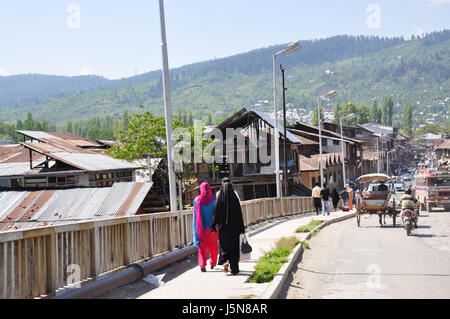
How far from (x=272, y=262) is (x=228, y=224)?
164 centimetres

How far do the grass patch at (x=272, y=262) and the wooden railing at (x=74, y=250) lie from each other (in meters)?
2.34

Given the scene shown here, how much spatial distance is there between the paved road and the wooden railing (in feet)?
9.88

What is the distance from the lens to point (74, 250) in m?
8.01

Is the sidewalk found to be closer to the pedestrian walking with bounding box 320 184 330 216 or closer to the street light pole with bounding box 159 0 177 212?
the street light pole with bounding box 159 0 177 212

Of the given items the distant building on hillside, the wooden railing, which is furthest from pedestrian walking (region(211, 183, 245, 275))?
the distant building on hillside

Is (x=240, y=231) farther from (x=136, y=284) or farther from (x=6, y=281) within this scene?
(x=6, y=281)

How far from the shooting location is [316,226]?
21594 mm

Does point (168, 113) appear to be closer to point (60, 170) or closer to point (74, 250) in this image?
point (74, 250)

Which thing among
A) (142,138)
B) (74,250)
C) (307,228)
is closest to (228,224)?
(74,250)

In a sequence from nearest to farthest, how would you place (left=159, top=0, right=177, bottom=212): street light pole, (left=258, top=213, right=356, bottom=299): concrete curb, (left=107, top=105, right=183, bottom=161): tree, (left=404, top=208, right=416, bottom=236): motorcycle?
1. (left=258, top=213, right=356, bottom=299): concrete curb
2. (left=159, top=0, right=177, bottom=212): street light pole
3. (left=404, top=208, right=416, bottom=236): motorcycle
4. (left=107, top=105, right=183, bottom=161): tree

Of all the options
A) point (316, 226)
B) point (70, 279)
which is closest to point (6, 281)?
point (70, 279)

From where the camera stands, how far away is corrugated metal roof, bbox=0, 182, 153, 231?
2005 centimetres

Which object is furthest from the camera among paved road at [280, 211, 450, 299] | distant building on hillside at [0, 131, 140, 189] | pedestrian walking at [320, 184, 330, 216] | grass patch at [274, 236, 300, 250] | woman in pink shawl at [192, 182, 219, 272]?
distant building on hillside at [0, 131, 140, 189]

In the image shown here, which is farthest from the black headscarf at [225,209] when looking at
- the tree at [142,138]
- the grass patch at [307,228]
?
the tree at [142,138]
